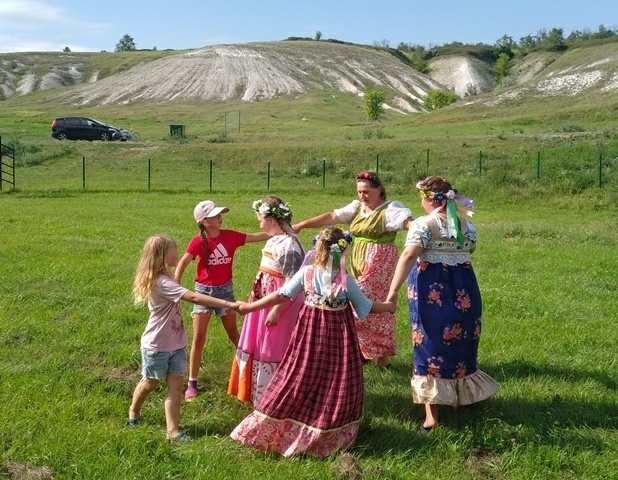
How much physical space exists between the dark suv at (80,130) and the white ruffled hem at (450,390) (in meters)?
38.9

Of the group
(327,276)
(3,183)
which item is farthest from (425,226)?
(3,183)

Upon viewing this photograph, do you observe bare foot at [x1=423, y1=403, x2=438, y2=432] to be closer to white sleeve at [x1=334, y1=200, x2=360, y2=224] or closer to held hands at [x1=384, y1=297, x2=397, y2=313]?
held hands at [x1=384, y1=297, x2=397, y2=313]

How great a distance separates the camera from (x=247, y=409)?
540 centimetres

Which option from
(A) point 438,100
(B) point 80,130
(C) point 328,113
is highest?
(A) point 438,100

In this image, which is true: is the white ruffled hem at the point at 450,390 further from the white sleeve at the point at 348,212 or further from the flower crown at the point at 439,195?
the white sleeve at the point at 348,212

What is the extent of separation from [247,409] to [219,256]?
1.26 metres

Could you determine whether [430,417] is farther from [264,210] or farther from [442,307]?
[264,210]

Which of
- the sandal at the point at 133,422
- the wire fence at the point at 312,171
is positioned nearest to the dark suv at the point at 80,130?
the wire fence at the point at 312,171

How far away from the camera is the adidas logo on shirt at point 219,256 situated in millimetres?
5695

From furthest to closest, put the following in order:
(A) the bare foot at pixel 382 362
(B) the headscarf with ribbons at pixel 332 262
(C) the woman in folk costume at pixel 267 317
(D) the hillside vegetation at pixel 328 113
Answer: (D) the hillside vegetation at pixel 328 113
(A) the bare foot at pixel 382 362
(C) the woman in folk costume at pixel 267 317
(B) the headscarf with ribbons at pixel 332 262

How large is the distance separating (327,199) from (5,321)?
16011 millimetres

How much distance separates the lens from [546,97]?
56.2 metres

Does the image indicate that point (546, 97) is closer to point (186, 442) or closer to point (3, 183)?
point (3, 183)

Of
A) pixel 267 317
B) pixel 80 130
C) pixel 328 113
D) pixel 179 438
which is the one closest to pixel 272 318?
pixel 267 317
